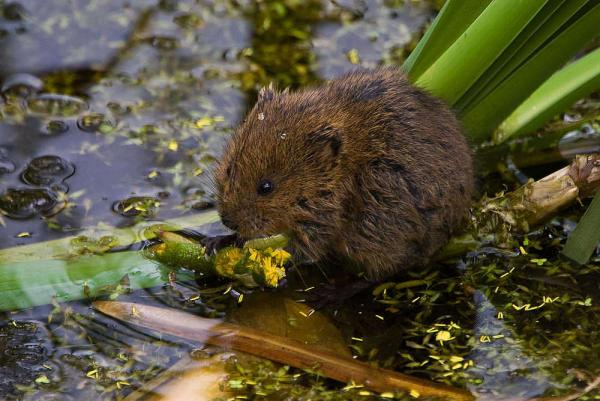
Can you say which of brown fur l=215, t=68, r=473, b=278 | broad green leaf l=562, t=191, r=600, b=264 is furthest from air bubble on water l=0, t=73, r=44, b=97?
broad green leaf l=562, t=191, r=600, b=264

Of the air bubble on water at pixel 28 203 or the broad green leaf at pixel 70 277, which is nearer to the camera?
the broad green leaf at pixel 70 277

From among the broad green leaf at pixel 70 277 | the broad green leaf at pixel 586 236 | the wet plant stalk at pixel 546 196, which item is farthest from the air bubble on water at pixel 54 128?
the broad green leaf at pixel 586 236

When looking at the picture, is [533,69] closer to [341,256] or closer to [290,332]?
[341,256]

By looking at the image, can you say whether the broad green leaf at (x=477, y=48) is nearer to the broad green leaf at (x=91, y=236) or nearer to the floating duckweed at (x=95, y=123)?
the broad green leaf at (x=91, y=236)

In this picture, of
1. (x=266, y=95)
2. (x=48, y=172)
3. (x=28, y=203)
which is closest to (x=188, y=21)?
(x=48, y=172)

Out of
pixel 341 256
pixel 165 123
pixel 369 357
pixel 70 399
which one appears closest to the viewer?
pixel 70 399

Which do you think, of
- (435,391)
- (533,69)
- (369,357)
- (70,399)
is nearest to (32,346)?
(70,399)

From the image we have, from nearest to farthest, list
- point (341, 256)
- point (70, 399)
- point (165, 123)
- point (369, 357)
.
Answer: point (70, 399), point (369, 357), point (341, 256), point (165, 123)
